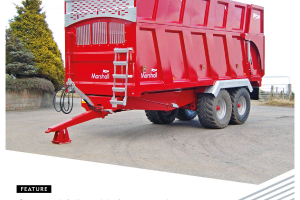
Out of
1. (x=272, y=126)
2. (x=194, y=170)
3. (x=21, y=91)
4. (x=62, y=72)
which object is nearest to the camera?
(x=194, y=170)

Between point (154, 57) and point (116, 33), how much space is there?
1.09 metres

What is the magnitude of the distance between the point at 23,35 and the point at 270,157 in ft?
46.1

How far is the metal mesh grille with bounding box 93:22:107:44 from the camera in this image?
8.20 metres

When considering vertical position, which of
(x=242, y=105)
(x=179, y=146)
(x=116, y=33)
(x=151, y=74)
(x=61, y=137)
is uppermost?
(x=116, y=33)

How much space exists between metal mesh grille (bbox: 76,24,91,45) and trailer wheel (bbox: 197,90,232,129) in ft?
12.4

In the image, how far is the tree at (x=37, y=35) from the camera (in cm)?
1672

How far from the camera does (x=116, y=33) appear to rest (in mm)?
7969

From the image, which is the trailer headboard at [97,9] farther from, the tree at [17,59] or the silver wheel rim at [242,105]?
the tree at [17,59]

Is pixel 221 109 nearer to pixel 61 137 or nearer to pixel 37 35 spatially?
pixel 61 137

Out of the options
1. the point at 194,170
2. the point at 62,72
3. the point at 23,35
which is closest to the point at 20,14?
the point at 23,35

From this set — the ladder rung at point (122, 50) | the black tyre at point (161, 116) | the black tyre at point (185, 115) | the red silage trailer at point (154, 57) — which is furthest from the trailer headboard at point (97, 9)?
the black tyre at point (185, 115)

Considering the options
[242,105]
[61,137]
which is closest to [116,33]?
[61,137]

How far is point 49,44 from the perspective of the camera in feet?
56.2

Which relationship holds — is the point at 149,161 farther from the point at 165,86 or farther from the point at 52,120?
the point at 52,120
